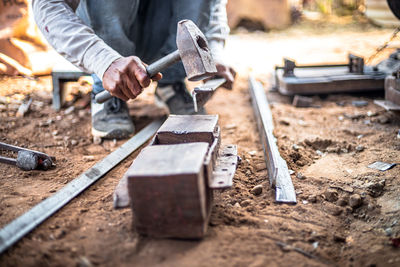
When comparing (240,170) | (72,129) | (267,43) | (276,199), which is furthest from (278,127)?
Answer: (267,43)

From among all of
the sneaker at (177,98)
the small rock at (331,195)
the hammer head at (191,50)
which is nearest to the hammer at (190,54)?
the hammer head at (191,50)

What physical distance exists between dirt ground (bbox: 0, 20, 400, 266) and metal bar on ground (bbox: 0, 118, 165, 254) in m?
0.04

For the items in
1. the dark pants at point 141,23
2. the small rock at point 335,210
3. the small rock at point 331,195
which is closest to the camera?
the small rock at point 335,210

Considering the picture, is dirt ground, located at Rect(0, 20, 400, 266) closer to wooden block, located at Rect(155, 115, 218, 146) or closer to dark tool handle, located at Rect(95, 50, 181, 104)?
wooden block, located at Rect(155, 115, 218, 146)

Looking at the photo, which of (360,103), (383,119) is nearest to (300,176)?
(383,119)

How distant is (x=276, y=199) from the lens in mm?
1920

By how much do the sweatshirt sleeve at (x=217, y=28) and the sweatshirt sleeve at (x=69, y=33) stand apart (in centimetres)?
106

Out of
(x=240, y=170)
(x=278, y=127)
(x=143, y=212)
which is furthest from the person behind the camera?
(x=278, y=127)

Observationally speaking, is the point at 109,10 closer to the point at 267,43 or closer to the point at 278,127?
the point at 278,127

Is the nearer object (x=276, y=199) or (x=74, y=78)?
(x=276, y=199)

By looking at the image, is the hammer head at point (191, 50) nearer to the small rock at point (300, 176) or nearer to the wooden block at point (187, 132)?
the wooden block at point (187, 132)

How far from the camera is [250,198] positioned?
2021 mm

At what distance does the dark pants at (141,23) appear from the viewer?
2689 mm

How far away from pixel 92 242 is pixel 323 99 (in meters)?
2.84
